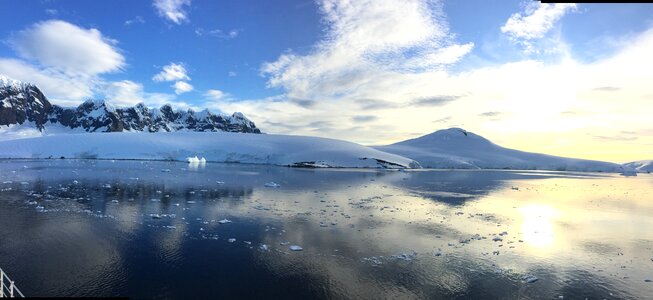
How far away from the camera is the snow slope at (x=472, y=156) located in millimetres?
91625

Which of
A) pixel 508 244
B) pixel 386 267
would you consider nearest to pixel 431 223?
pixel 508 244

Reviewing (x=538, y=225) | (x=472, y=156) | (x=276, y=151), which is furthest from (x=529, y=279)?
(x=472, y=156)

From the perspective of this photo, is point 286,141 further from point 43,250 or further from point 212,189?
point 43,250

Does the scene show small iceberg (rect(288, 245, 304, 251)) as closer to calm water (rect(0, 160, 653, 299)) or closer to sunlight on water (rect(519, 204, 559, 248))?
calm water (rect(0, 160, 653, 299))

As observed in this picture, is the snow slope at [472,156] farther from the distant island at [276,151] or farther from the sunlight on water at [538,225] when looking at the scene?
the sunlight on water at [538,225]

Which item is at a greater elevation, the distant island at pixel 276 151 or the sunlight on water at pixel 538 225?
the distant island at pixel 276 151

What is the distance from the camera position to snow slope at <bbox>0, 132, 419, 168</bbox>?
A: 64.1 m

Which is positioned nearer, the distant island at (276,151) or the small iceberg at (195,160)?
the small iceberg at (195,160)

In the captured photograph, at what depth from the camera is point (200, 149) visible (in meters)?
71.4

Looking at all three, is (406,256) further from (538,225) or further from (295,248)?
(538,225)

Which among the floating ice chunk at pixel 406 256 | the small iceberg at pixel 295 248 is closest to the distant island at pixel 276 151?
the small iceberg at pixel 295 248

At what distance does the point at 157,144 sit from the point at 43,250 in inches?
2534

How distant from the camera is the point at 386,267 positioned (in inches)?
Result: 406

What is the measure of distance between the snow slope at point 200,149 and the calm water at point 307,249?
46454 mm
